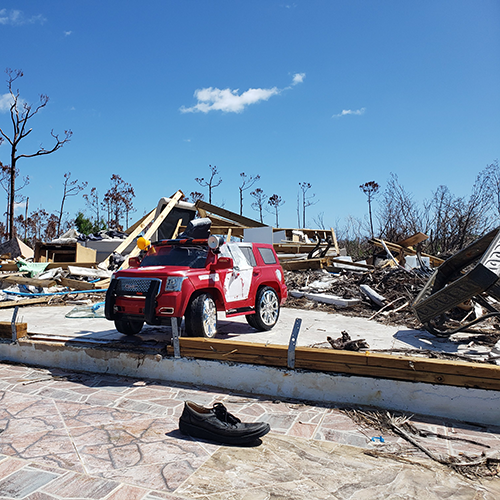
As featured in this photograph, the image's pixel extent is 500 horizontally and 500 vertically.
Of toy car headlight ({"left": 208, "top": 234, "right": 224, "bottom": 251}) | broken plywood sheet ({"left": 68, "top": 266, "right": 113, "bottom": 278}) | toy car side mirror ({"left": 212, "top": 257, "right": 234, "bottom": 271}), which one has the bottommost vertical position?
broken plywood sheet ({"left": 68, "top": 266, "right": 113, "bottom": 278})

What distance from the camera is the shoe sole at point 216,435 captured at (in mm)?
4008

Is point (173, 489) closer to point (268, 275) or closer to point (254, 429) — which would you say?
point (254, 429)

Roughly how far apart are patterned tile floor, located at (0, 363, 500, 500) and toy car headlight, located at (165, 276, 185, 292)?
157cm

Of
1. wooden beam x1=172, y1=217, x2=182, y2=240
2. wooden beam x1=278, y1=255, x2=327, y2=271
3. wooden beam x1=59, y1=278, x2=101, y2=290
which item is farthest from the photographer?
wooden beam x1=172, y1=217, x2=182, y2=240

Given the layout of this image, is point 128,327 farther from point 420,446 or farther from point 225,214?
Answer: point 225,214

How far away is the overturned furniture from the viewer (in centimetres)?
632

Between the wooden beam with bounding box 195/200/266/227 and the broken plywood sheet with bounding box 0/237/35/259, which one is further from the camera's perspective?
the broken plywood sheet with bounding box 0/237/35/259

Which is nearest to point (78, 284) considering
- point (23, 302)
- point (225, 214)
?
→ point (23, 302)

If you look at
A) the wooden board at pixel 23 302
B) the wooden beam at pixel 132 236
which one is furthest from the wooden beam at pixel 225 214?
the wooden board at pixel 23 302

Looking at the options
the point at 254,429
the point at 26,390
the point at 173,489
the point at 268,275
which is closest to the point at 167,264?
the point at 268,275

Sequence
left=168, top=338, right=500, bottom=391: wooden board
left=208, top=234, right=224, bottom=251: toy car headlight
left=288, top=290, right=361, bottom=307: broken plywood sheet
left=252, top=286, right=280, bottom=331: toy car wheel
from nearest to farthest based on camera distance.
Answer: left=168, top=338, right=500, bottom=391: wooden board
left=208, top=234, right=224, bottom=251: toy car headlight
left=252, top=286, right=280, bottom=331: toy car wheel
left=288, top=290, right=361, bottom=307: broken plywood sheet

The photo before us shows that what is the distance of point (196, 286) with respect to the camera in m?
6.64

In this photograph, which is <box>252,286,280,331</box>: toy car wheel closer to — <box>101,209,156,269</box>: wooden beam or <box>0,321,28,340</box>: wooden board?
<box>0,321,28,340</box>: wooden board

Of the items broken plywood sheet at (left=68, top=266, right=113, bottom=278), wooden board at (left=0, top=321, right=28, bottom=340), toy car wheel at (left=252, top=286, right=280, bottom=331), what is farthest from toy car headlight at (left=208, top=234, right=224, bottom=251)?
broken plywood sheet at (left=68, top=266, right=113, bottom=278)
